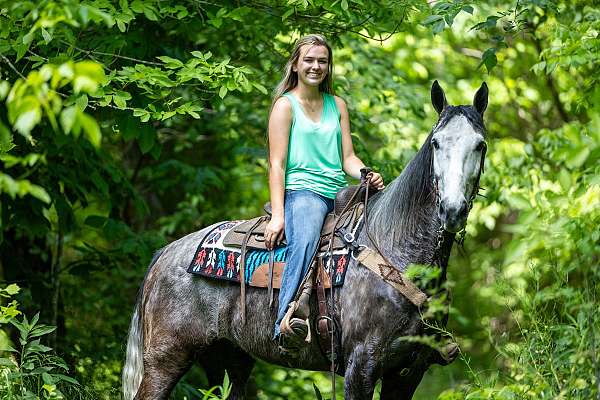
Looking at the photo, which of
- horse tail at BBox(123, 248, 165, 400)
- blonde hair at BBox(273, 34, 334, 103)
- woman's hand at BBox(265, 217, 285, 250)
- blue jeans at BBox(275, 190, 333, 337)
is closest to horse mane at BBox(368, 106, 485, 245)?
blue jeans at BBox(275, 190, 333, 337)

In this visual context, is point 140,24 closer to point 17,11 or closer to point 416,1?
point 416,1

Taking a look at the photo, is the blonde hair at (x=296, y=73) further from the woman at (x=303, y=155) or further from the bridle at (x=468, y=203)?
the bridle at (x=468, y=203)

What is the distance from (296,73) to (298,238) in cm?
117

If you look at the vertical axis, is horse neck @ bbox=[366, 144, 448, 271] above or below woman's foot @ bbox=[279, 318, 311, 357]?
above

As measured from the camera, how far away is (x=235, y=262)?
543 cm

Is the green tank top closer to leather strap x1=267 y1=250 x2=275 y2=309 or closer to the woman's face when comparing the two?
the woman's face

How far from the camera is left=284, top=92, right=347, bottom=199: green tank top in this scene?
527cm

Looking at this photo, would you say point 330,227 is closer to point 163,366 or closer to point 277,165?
point 277,165

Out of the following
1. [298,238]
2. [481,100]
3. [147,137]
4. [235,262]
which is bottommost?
[235,262]

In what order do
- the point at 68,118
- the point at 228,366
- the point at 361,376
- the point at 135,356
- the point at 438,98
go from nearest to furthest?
the point at 68,118 < the point at 361,376 < the point at 438,98 < the point at 135,356 < the point at 228,366

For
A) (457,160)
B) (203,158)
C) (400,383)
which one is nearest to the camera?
(457,160)

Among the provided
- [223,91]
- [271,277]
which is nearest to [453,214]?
[271,277]

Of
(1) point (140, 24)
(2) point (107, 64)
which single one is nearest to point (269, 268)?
Answer: (2) point (107, 64)

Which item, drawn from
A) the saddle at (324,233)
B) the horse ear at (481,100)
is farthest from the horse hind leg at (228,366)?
the horse ear at (481,100)
